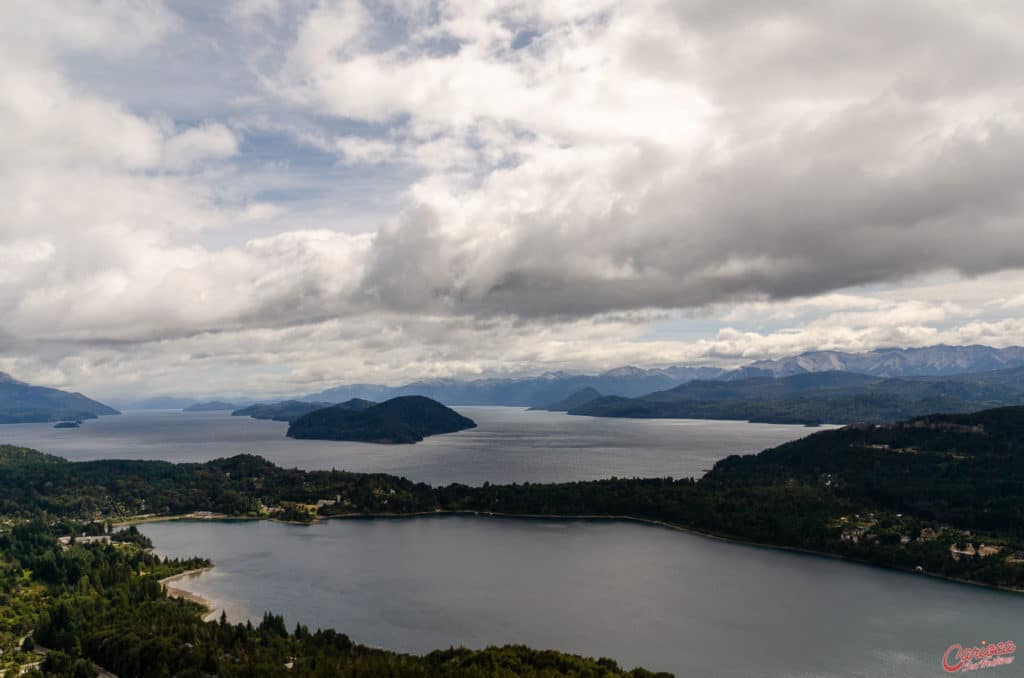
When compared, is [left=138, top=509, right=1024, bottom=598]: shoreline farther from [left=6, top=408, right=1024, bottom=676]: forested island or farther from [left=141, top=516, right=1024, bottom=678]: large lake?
[left=141, top=516, right=1024, bottom=678]: large lake

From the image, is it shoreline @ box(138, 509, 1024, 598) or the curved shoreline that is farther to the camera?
shoreline @ box(138, 509, 1024, 598)

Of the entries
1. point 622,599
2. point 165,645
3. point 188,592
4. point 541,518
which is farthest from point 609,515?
point 165,645

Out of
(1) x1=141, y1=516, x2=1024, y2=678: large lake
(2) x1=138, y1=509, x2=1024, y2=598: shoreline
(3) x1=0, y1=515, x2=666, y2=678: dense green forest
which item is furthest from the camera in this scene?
(2) x1=138, y1=509, x2=1024, y2=598: shoreline

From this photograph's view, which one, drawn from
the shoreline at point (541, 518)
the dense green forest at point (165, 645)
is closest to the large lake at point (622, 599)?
the shoreline at point (541, 518)

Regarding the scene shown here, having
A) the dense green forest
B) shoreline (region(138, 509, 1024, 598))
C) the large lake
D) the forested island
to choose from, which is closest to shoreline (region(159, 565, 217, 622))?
the dense green forest

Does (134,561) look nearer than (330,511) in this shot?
Yes

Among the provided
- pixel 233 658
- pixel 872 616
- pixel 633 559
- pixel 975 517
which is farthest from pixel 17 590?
pixel 975 517

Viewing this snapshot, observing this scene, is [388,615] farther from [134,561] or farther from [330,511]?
[330,511]
